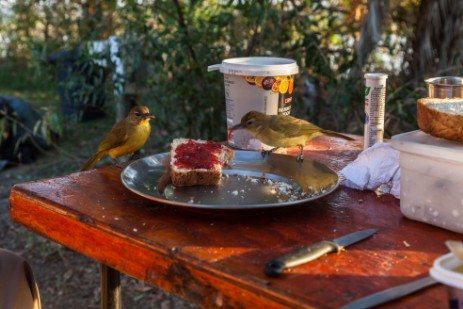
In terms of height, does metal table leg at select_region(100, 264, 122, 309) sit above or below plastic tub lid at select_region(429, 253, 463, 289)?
below

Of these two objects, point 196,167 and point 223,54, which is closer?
point 196,167

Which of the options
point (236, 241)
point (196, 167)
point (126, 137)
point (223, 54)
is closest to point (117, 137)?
point (126, 137)

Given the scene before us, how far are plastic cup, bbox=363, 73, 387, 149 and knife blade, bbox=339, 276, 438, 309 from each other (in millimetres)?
1018

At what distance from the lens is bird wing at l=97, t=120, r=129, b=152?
9.30 ft

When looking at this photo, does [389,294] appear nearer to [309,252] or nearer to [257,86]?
[309,252]

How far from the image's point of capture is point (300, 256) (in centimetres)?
133

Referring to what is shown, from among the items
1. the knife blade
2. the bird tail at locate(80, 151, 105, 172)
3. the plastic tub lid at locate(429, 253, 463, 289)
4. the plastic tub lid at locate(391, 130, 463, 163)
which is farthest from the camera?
the bird tail at locate(80, 151, 105, 172)

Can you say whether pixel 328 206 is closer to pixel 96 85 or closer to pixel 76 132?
pixel 96 85

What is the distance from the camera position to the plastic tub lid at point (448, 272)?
3.15 feet

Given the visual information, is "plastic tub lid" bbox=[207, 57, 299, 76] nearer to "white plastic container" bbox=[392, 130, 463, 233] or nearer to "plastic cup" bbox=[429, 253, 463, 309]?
"white plastic container" bbox=[392, 130, 463, 233]

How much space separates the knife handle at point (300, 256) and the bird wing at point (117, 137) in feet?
5.31

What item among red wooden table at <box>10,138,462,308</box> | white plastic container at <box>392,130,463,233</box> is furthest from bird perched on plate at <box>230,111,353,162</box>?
white plastic container at <box>392,130,463,233</box>

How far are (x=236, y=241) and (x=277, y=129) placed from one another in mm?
852

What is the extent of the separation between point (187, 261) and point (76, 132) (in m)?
6.35
